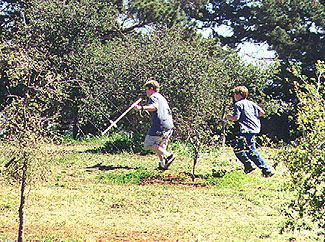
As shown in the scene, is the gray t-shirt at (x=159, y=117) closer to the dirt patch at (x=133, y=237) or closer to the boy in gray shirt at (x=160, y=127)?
the boy in gray shirt at (x=160, y=127)

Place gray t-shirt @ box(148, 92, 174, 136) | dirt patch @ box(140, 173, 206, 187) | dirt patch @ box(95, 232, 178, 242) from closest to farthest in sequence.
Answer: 1. dirt patch @ box(95, 232, 178, 242)
2. gray t-shirt @ box(148, 92, 174, 136)
3. dirt patch @ box(140, 173, 206, 187)

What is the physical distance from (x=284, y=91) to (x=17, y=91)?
41.7ft

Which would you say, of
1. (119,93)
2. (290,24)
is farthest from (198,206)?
(290,24)

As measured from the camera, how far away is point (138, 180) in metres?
8.24

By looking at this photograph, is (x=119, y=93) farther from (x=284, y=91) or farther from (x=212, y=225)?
(x=284, y=91)

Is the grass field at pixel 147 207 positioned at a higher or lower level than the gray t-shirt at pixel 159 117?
lower

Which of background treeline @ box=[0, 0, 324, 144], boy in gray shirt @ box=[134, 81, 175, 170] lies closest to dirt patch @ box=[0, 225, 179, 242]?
background treeline @ box=[0, 0, 324, 144]

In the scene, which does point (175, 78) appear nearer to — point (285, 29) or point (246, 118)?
point (246, 118)

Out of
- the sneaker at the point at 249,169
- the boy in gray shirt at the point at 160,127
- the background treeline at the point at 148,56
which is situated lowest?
the sneaker at the point at 249,169

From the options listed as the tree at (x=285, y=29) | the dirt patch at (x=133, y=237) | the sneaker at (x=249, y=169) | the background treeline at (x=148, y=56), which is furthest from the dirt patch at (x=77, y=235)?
the tree at (x=285, y=29)

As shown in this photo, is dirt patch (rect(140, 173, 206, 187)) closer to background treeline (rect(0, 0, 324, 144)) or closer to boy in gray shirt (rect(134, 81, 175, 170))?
boy in gray shirt (rect(134, 81, 175, 170))

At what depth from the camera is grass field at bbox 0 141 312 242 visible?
16.3 feet

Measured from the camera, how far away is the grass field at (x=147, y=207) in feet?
16.3

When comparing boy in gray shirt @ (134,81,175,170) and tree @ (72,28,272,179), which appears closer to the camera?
boy in gray shirt @ (134,81,175,170)
